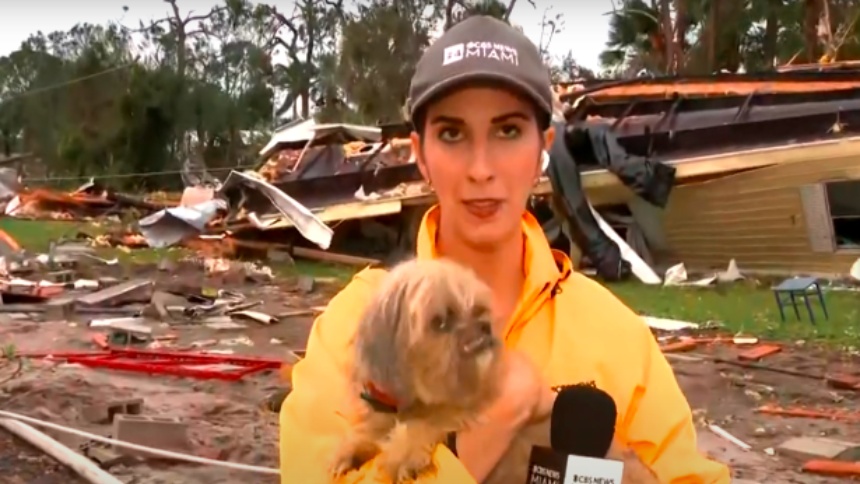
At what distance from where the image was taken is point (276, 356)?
1158 centimetres

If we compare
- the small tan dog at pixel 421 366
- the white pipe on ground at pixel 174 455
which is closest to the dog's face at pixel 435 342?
the small tan dog at pixel 421 366

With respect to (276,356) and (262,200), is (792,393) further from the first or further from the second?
(262,200)

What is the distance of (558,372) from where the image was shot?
8.39ft

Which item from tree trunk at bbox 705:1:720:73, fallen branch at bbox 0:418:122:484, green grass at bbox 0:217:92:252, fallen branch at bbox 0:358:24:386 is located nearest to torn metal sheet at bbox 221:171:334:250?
green grass at bbox 0:217:92:252

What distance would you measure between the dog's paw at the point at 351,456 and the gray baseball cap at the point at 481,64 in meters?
0.79

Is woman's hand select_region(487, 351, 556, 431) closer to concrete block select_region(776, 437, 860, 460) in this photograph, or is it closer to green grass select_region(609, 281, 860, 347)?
concrete block select_region(776, 437, 860, 460)

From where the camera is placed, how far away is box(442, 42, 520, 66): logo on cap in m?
2.50

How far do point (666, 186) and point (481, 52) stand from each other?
1592 centimetres

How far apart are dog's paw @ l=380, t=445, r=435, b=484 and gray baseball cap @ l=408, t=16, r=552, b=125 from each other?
0.79 metres

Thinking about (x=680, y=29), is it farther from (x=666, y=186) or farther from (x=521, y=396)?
(x=521, y=396)

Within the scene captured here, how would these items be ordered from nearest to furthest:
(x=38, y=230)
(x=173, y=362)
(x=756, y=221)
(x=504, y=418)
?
(x=504, y=418) → (x=173, y=362) → (x=756, y=221) → (x=38, y=230)

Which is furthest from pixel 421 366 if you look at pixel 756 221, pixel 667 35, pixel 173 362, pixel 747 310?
pixel 667 35

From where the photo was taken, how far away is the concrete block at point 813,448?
766 cm

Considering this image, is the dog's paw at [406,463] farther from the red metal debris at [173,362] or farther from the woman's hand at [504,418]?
the red metal debris at [173,362]
